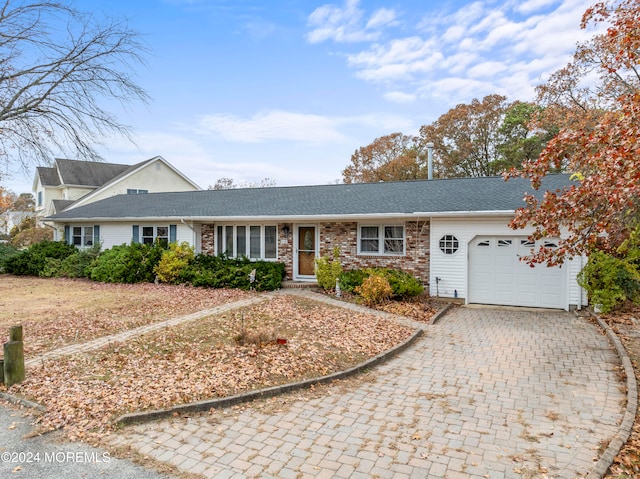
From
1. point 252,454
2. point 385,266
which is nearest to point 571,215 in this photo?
point 252,454

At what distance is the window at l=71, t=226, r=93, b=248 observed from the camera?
18391mm

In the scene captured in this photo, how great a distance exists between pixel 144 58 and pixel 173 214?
807 centimetres

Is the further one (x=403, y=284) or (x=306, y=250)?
(x=306, y=250)

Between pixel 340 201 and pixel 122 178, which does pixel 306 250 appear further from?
pixel 122 178

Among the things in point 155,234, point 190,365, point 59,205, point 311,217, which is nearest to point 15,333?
point 190,365

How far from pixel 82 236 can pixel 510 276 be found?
18.7 meters

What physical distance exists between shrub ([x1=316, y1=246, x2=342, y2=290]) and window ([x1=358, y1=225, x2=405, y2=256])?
41.5 inches

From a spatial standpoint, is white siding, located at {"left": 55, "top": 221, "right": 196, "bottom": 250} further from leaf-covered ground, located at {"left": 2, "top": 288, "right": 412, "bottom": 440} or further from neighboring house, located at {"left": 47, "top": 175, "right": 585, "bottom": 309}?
leaf-covered ground, located at {"left": 2, "top": 288, "right": 412, "bottom": 440}

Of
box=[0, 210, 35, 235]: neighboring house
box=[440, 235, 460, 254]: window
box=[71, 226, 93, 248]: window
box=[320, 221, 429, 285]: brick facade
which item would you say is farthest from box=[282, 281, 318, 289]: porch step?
box=[0, 210, 35, 235]: neighboring house

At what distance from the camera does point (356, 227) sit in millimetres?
13156

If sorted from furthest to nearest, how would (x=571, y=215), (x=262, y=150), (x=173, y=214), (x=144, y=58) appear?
1. (x=262, y=150)
2. (x=173, y=214)
3. (x=144, y=58)
4. (x=571, y=215)

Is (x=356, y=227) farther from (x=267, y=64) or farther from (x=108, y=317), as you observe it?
(x=108, y=317)

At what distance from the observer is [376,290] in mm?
10555

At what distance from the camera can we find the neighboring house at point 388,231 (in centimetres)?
1100
